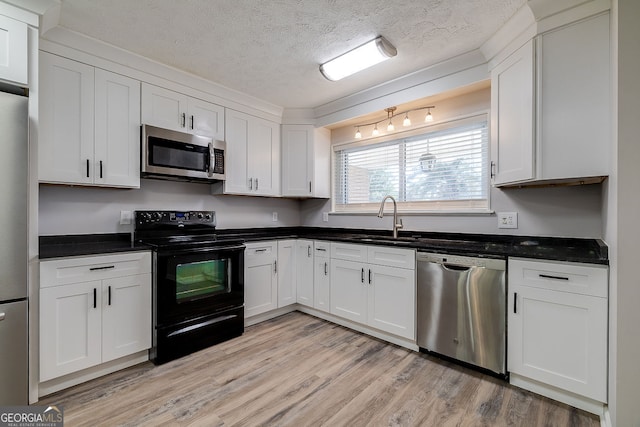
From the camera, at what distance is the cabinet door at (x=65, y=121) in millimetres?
2020

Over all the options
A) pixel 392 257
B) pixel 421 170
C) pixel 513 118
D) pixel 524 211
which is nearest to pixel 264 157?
pixel 421 170

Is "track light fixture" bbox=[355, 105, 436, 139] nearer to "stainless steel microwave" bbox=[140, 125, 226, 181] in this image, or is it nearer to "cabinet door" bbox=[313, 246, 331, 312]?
"cabinet door" bbox=[313, 246, 331, 312]

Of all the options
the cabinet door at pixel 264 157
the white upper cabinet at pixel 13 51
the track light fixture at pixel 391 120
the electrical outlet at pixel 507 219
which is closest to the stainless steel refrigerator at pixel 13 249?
the white upper cabinet at pixel 13 51

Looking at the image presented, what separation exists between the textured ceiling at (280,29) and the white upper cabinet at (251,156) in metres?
0.62

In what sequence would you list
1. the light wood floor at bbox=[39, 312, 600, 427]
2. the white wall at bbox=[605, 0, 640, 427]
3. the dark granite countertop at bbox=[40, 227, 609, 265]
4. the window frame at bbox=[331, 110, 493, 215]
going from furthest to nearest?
the window frame at bbox=[331, 110, 493, 215]
the dark granite countertop at bbox=[40, 227, 609, 265]
the light wood floor at bbox=[39, 312, 600, 427]
the white wall at bbox=[605, 0, 640, 427]

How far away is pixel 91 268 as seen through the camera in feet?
6.37

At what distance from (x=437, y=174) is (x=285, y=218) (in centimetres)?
204

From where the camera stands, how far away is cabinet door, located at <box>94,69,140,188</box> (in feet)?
7.39

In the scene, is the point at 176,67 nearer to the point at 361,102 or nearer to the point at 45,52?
the point at 45,52

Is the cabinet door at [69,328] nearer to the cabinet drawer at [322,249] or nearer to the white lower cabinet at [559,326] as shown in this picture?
the cabinet drawer at [322,249]

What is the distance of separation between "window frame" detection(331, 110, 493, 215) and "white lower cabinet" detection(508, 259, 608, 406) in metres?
0.89

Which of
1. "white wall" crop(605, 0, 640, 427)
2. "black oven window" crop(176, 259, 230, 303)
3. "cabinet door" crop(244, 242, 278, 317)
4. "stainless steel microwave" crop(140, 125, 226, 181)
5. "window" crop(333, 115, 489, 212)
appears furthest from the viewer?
"cabinet door" crop(244, 242, 278, 317)

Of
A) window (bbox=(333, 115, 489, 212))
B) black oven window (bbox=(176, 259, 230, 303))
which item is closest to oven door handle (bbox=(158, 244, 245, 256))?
black oven window (bbox=(176, 259, 230, 303))

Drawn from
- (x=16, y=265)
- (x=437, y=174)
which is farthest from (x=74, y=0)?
(x=437, y=174)
